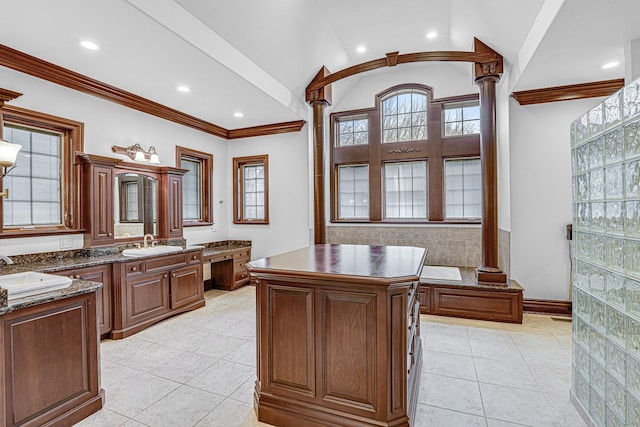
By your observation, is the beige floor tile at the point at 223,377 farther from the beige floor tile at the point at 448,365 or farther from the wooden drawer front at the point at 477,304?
the wooden drawer front at the point at 477,304

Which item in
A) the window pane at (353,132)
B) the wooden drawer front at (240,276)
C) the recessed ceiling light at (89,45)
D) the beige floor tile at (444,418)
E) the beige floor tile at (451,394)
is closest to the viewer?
the beige floor tile at (444,418)

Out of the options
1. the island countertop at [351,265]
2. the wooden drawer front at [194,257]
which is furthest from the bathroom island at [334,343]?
the wooden drawer front at [194,257]

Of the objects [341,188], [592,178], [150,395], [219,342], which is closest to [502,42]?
[592,178]

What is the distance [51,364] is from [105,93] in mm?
3226

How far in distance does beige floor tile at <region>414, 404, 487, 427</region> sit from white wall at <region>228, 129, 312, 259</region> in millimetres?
3685

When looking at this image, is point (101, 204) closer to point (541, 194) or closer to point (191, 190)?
point (191, 190)

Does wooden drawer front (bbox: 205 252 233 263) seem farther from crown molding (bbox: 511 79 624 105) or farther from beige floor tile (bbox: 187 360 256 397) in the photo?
crown molding (bbox: 511 79 624 105)

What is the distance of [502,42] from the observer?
12.1 ft

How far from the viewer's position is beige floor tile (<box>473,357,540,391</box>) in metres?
→ 2.50

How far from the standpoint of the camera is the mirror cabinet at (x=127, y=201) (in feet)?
11.9

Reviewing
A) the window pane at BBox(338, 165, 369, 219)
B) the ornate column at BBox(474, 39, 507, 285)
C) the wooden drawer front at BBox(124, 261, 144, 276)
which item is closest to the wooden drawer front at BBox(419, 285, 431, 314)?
the ornate column at BBox(474, 39, 507, 285)

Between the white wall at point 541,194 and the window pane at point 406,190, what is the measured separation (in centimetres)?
145

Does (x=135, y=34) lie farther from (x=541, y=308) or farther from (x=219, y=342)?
(x=541, y=308)

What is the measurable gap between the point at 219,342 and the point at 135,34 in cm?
310
